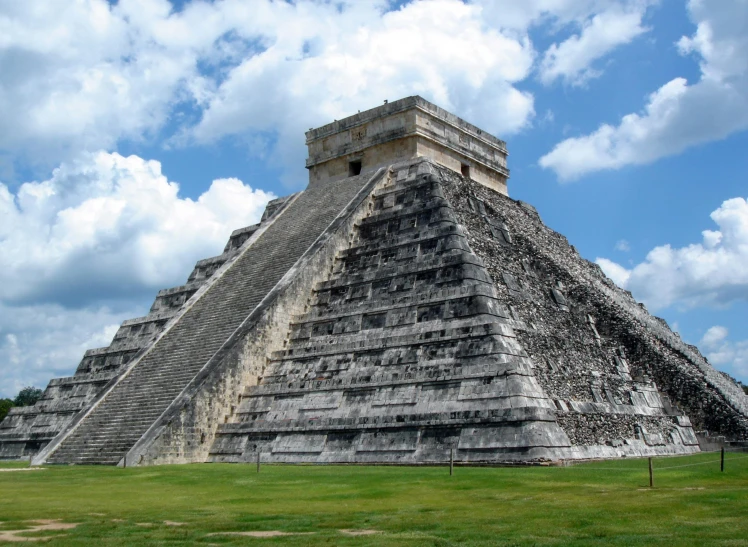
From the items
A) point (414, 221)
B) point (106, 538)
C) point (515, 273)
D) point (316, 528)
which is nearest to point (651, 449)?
point (515, 273)

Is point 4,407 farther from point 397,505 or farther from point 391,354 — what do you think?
point 397,505

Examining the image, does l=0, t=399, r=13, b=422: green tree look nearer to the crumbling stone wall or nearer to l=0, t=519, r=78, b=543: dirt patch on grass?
the crumbling stone wall

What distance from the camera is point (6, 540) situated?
7.09 m

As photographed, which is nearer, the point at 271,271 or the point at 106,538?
the point at 106,538

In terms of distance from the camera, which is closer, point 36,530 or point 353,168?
point 36,530

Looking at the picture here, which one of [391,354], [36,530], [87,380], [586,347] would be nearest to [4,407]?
[87,380]

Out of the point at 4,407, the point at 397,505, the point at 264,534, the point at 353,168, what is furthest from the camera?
the point at 4,407

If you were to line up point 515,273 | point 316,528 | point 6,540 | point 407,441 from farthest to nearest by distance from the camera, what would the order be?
point 515,273 → point 407,441 → point 316,528 → point 6,540

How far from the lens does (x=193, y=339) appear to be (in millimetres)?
19203

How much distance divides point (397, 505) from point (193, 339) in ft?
35.9

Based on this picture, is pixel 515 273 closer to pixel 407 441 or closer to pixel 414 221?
pixel 414 221

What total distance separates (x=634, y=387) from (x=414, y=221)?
6.20 metres

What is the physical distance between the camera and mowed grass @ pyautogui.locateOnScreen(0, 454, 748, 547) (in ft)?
23.0

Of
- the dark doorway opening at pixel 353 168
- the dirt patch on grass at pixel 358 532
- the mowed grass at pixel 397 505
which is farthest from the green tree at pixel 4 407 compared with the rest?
the dirt patch on grass at pixel 358 532
